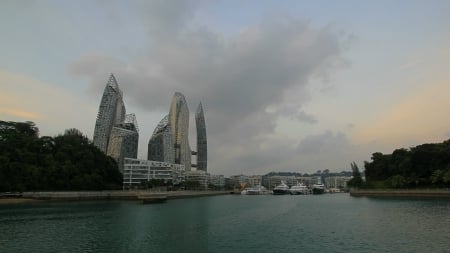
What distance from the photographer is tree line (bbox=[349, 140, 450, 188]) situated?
10444 centimetres

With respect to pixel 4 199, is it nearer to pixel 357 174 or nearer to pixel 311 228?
pixel 311 228

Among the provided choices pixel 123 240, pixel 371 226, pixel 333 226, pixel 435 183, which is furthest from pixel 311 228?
pixel 435 183

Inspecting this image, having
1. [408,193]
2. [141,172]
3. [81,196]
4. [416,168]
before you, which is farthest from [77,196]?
[416,168]

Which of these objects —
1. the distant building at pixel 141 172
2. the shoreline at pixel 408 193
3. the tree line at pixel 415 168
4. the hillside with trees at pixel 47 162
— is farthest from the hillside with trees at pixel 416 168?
the distant building at pixel 141 172

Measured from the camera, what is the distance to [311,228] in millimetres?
44969

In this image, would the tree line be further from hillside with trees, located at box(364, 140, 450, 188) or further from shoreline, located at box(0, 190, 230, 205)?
shoreline, located at box(0, 190, 230, 205)

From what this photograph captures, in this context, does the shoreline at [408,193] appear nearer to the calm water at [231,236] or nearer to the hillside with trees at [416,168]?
the hillside with trees at [416,168]

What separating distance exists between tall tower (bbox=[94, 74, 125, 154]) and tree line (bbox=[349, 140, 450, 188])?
407 feet

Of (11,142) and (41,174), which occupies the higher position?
(11,142)

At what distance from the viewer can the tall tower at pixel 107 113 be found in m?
182

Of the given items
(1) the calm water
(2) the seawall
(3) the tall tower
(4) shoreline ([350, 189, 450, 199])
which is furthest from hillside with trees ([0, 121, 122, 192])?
(4) shoreline ([350, 189, 450, 199])

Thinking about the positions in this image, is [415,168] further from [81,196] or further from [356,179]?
[81,196]

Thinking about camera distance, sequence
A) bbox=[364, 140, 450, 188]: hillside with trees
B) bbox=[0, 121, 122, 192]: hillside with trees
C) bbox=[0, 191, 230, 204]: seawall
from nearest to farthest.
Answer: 1. bbox=[0, 191, 230, 204]: seawall
2. bbox=[0, 121, 122, 192]: hillside with trees
3. bbox=[364, 140, 450, 188]: hillside with trees

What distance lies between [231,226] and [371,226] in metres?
17.3
